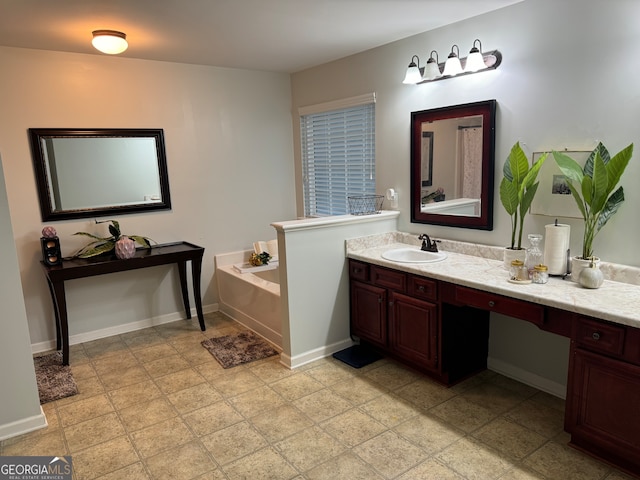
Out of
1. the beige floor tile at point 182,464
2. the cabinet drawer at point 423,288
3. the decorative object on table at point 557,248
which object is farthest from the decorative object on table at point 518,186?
the beige floor tile at point 182,464

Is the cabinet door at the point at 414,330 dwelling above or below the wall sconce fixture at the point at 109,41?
below

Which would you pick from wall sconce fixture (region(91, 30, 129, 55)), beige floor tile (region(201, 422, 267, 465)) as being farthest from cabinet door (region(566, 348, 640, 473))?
wall sconce fixture (region(91, 30, 129, 55))

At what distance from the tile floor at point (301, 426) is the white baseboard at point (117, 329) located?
0.55 meters

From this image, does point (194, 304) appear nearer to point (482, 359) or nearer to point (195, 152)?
point (195, 152)

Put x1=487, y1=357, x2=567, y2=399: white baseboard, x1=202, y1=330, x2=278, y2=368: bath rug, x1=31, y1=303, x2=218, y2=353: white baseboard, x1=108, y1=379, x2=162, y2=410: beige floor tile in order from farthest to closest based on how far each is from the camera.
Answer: x1=31, y1=303, x2=218, y2=353: white baseboard
x1=202, y1=330, x2=278, y2=368: bath rug
x1=108, y1=379, x2=162, y2=410: beige floor tile
x1=487, y1=357, x2=567, y2=399: white baseboard

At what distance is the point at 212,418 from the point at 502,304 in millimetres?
1785

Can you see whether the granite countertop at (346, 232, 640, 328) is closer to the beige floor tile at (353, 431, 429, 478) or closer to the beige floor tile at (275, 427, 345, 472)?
the beige floor tile at (353, 431, 429, 478)

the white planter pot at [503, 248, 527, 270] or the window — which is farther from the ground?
the window

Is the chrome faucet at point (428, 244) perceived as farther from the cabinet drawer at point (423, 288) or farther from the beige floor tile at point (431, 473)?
the beige floor tile at point (431, 473)

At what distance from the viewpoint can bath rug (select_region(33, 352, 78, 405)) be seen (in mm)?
2984

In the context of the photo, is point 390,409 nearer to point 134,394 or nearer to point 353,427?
point 353,427

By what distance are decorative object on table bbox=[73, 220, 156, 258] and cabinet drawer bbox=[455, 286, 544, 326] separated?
2619mm

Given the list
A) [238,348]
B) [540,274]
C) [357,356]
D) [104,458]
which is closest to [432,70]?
[540,274]

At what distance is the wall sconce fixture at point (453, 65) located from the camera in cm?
279
